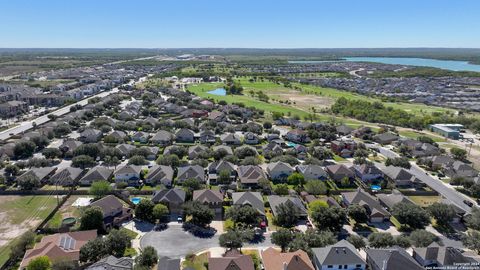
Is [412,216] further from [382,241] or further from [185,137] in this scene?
[185,137]

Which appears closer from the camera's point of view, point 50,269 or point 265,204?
point 50,269

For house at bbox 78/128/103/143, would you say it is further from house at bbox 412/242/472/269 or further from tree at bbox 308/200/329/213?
house at bbox 412/242/472/269

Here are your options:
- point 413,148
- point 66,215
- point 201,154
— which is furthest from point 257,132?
point 66,215

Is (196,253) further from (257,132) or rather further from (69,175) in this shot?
(257,132)

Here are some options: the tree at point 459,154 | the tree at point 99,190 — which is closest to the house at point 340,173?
the tree at point 459,154

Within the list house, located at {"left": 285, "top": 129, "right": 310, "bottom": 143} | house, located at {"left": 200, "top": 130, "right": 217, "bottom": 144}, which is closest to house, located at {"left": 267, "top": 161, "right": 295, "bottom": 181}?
house, located at {"left": 285, "top": 129, "right": 310, "bottom": 143}
